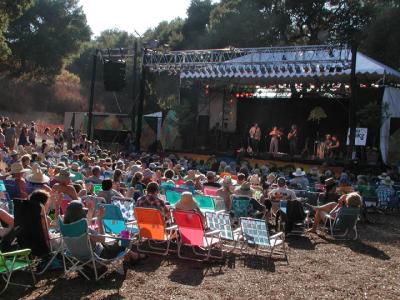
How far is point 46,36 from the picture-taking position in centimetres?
3431

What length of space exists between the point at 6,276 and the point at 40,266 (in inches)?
17.2

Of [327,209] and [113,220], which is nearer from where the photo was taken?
[113,220]

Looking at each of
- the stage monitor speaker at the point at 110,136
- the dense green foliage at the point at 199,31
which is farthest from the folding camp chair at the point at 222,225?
the stage monitor speaker at the point at 110,136

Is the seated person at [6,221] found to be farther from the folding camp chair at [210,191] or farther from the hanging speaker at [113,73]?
the hanging speaker at [113,73]

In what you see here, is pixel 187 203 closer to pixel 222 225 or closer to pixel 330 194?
pixel 222 225

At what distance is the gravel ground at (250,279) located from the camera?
4.95m

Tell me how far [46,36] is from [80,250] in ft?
104

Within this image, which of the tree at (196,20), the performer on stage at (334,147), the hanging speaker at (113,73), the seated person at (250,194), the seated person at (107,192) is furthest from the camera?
the tree at (196,20)

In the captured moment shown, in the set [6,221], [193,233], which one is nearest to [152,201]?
[193,233]

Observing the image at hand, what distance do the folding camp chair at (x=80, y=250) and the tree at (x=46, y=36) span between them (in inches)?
1212

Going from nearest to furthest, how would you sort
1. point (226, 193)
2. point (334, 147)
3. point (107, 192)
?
1. point (107, 192)
2. point (226, 193)
3. point (334, 147)

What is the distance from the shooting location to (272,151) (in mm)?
18422

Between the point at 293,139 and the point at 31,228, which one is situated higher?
the point at 293,139

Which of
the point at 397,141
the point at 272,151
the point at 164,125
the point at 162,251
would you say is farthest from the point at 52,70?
the point at 162,251
